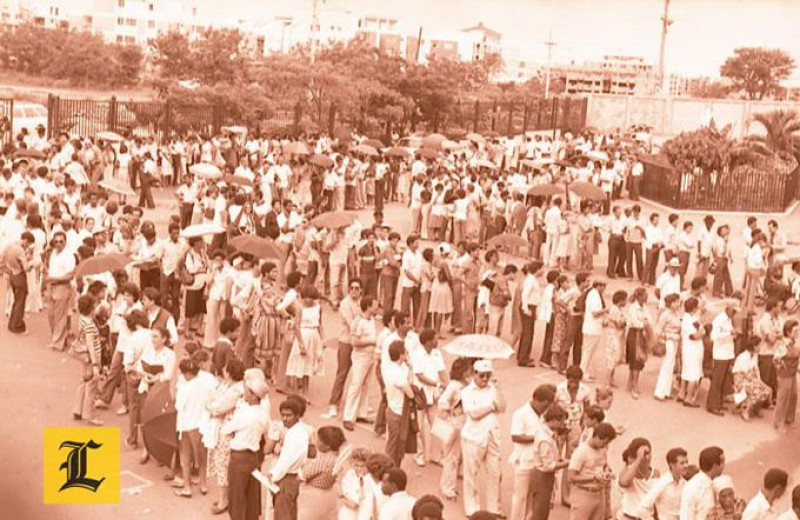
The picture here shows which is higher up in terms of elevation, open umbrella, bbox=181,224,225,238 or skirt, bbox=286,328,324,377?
open umbrella, bbox=181,224,225,238

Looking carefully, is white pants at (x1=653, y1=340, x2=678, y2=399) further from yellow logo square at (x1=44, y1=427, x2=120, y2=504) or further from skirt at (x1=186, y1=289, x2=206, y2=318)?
yellow logo square at (x1=44, y1=427, x2=120, y2=504)

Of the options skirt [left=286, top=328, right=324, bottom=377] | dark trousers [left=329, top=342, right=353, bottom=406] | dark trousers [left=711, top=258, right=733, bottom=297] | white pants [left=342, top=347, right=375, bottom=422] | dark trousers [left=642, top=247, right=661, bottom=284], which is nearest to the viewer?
white pants [left=342, top=347, right=375, bottom=422]

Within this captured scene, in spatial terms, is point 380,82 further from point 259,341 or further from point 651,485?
point 651,485

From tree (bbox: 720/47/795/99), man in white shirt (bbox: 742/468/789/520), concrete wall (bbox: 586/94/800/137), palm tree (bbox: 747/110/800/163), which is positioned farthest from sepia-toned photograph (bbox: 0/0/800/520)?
tree (bbox: 720/47/795/99)

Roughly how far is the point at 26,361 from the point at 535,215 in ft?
31.4

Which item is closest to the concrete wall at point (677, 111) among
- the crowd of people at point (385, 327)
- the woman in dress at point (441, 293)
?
the crowd of people at point (385, 327)

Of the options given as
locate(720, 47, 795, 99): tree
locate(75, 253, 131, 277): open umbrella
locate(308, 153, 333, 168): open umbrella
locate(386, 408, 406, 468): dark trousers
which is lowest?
locate(386, 408, 406, 468): dark trousers

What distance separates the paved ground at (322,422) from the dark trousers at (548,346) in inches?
7.0

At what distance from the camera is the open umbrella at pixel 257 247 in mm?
12266

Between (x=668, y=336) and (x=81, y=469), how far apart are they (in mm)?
7195

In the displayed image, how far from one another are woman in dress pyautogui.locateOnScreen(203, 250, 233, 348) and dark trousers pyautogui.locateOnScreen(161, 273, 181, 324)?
754mm

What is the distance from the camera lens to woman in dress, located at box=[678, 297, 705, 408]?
1192cm

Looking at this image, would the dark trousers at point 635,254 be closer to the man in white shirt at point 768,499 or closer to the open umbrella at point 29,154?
the open umbrella at point 29,154

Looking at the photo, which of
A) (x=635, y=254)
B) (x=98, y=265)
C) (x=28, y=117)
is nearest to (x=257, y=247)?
(x=98, y=265)
